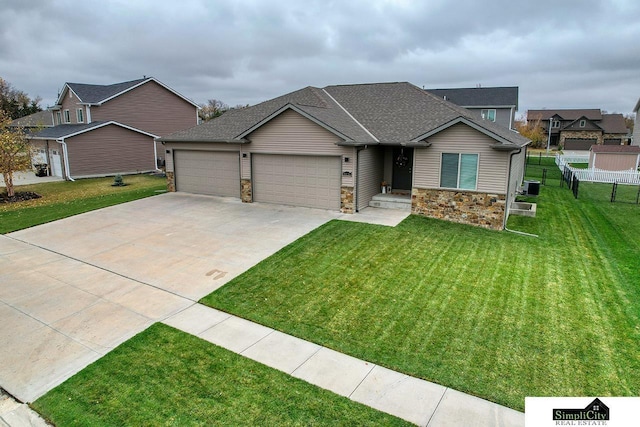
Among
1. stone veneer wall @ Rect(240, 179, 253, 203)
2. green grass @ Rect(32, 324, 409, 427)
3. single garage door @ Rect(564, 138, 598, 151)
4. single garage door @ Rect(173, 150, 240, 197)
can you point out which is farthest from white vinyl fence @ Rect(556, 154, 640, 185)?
single garage door @ Rect(564, 138, 598, 151)

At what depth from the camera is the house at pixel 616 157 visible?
97.2 ft

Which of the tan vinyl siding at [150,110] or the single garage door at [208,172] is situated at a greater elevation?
the tan vinyl siding at [150,110]

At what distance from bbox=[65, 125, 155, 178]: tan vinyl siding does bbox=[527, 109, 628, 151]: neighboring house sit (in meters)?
55.6

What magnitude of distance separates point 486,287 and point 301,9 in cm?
1916

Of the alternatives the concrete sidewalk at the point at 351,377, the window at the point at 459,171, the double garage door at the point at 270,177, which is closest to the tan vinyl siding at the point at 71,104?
the double garage door at the point at 270,177

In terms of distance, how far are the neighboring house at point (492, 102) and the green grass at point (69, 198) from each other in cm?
3058

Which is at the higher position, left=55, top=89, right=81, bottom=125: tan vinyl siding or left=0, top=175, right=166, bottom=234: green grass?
left=55, top=89, right=81, bottom=125: tan vinyl siding

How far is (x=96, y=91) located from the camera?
30.0m

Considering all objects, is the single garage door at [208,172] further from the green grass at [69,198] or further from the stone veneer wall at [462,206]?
the stone veneer wall at [462,206]

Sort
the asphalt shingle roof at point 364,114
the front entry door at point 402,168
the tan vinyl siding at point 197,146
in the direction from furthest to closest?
the tan vinyl siding at point 197,146, the front entry door at point 402,168, the asphalt shingle roof at point 364,114

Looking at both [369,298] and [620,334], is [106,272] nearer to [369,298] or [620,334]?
[369,298]

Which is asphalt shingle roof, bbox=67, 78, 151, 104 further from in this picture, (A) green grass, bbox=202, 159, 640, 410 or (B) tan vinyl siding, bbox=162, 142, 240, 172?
(A) green grass, bbox=202, 159, 640, 410

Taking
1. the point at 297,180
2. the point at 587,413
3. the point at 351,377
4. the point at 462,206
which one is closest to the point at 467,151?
the point at 462,206

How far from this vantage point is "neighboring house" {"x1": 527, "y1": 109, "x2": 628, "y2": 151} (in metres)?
57.2
